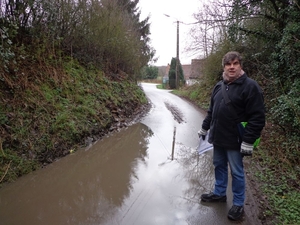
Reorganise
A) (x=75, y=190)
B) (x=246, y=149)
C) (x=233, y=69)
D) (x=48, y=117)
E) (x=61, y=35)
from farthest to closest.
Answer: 1. (x=61, y=35)
2. (x=48, y=117)
3. (x=75, y=190)
4. (x=233, y=69)
5. (x=246, y=149)

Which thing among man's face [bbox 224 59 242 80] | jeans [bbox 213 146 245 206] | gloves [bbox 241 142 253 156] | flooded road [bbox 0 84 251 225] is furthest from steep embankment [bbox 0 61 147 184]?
man's face [bbox 224 59 242 80]

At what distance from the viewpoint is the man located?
2561mm

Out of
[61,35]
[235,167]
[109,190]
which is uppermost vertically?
[61,35]

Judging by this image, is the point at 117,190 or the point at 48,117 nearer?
the point at 117,190

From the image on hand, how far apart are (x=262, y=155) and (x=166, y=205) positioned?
114 inches

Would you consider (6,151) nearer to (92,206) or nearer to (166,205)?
(92,206)

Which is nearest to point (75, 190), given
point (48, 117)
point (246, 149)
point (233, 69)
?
point (48, 117)

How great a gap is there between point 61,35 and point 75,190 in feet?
19.5

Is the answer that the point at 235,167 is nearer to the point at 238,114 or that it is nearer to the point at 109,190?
the point at 238,114

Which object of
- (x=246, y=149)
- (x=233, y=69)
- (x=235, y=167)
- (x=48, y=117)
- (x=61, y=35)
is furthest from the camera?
(x=61, y=35)

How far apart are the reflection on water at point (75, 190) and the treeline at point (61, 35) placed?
223 cm

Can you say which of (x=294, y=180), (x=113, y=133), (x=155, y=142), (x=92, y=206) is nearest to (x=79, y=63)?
(x=113, y=133)

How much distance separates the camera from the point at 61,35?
305 inches

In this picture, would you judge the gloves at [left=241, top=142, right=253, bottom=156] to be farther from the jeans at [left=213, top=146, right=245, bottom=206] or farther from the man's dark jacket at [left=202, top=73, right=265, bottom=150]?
the jeans at [left=213, top=146, right=245, bottom=206]
